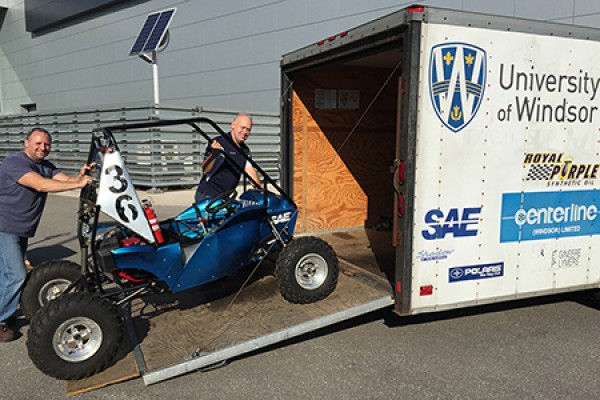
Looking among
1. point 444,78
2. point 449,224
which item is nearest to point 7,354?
point 449,224

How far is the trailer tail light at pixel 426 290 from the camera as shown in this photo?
3.74m

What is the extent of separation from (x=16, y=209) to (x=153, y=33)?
1208 cm

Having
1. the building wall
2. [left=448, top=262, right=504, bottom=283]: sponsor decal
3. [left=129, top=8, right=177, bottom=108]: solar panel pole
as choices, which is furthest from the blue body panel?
[left=129, top=8, right=177, bottom=108]: solar panel pole

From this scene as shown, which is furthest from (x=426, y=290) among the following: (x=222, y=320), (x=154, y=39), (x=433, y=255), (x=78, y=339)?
(x=154, y=39)

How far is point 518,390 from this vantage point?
10.7 ft

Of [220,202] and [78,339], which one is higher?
[220,202]

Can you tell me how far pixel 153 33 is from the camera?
1459 cm

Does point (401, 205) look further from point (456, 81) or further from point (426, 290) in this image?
point (456, 81)

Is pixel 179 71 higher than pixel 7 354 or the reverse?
higher

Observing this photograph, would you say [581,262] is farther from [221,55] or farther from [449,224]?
[221,55]

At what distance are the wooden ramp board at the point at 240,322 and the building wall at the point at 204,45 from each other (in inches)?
321

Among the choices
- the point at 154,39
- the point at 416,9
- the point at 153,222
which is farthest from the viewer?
the point at 154,39

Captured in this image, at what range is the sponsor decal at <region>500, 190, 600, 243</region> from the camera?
3.92 meters

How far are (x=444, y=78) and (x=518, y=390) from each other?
232 cm
